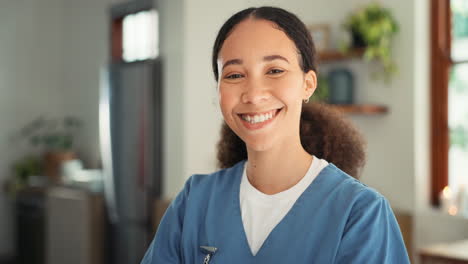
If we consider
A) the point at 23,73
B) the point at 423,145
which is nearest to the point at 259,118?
the point at 423,145

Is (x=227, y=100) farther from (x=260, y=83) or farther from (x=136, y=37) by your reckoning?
(x=136, y=37)

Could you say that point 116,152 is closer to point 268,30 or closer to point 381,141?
point 381,141

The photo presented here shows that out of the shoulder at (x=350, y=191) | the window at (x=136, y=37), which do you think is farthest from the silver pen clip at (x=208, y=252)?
the window at (x=136, y=37)

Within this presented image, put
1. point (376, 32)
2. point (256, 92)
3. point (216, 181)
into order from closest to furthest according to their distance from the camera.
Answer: point (256, 92)
point (216, 181)
point (376, 32)

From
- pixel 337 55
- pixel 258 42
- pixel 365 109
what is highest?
pixel 337 55

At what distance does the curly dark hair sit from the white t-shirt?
0.55ft

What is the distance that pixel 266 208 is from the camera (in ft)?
3.23

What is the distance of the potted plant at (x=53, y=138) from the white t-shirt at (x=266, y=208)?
378 cm

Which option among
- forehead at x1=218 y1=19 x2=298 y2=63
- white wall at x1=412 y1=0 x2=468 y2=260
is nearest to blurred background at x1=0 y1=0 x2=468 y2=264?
white wall at x1=412 y1=0 x2=468 y2=260

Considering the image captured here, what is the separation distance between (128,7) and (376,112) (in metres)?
2.10

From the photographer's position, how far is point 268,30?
3.01ft

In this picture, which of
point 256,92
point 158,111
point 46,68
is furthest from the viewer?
point 46,68

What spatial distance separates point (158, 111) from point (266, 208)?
2.69 meters

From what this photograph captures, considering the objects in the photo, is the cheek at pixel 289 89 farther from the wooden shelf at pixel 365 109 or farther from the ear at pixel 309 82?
the wooden shelf at pixel 365 109
